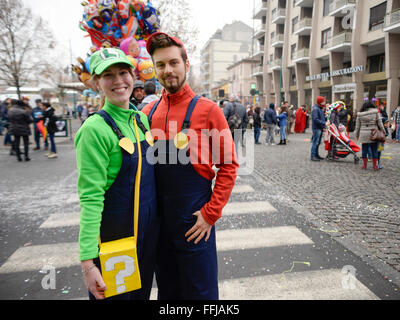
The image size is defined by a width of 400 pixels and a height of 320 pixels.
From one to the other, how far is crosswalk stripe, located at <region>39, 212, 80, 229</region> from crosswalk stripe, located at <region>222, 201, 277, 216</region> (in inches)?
101

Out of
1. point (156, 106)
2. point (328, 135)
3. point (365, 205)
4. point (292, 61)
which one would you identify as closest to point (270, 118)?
point (328, 135)

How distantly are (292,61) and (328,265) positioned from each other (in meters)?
32.6

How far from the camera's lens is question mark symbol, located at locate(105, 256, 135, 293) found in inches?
54.7

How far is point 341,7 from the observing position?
21812 millimetres

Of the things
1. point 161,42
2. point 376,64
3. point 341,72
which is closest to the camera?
point 161,42

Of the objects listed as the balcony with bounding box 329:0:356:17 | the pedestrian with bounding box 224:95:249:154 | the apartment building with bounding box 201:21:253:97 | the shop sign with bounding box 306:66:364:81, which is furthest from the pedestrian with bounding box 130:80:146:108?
the apartment building with bounding box 201:21:253:97

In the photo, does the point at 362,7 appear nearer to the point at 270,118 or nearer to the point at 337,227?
the point at 270,118

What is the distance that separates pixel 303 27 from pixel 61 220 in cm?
3159

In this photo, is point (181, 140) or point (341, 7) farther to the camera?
point (341, 7)

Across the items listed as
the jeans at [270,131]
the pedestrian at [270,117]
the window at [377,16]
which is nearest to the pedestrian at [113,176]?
the pedestrian at [270,117]

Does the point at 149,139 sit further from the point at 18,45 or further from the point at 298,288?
the point at 18,45

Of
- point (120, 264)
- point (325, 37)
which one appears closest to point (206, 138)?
point (120, 264)

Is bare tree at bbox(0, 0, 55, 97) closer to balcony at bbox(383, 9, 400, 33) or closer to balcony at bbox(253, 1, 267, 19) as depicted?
balcony at bbox(383, 9, 400, 33)

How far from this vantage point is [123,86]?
5.06ft
